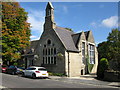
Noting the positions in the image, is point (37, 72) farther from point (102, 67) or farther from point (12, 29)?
point (12, 29)

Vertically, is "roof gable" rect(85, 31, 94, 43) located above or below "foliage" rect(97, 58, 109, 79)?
above

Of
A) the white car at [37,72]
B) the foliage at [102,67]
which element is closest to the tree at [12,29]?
the white car at [37,72]

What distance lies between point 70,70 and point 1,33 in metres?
13.5

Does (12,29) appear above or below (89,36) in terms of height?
above

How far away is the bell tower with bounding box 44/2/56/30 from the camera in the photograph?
26.8 metres

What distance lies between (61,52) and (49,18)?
7.28 meters

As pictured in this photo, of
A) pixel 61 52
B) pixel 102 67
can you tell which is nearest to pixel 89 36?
pixel 61 52

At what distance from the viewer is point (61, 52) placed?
24.5 meters

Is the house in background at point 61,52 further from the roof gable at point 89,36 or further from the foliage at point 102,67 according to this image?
the foliage at point 102,67

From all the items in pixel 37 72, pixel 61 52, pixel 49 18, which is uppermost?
pixel 49 18

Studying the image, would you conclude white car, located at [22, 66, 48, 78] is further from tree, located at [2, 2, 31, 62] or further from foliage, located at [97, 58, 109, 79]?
foliage, located at [97, 58, 109, 79]

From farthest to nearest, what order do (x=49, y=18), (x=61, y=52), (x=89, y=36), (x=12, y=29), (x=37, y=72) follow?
(x=89, y=36), (x=49, y=18), (x=12, y=29), (x=61, y=52), (x=37, y=72)

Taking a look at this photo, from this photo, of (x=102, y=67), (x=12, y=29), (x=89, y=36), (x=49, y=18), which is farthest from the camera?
(x=89, y=36)

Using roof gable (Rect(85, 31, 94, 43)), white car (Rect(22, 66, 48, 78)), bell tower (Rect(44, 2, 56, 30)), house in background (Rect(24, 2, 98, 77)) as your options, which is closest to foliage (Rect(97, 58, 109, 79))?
house in background (Rect(24, 2, 98, 77))
